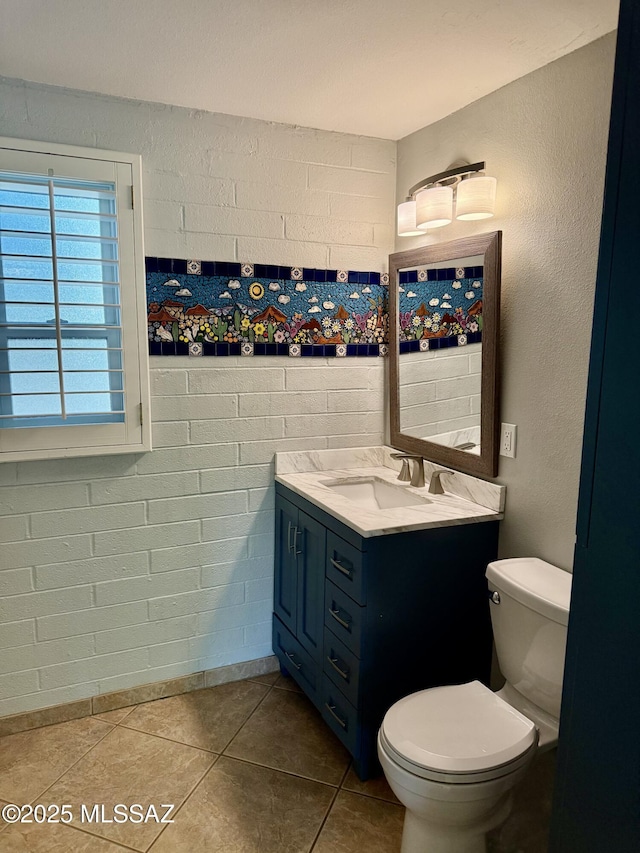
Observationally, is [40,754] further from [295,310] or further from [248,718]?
[295,310]

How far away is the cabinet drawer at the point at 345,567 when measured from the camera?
2006 millimetres

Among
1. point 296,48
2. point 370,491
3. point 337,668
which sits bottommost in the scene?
point 337,668

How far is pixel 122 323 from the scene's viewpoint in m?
2.31

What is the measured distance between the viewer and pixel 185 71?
2.03 metres

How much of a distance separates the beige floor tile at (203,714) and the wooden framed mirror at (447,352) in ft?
4.25

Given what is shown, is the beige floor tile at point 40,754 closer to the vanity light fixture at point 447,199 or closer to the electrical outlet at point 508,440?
the electrical outlet at point 508,440

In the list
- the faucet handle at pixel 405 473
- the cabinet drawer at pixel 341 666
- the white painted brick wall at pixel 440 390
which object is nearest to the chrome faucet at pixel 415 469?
the faucet handle at pixel 405 473

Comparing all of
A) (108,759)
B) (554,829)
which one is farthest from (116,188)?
(554,829)

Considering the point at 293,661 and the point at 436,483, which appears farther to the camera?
the point at 293,661

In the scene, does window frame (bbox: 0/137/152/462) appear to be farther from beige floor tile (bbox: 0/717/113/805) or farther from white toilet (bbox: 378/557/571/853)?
white toilet (bbox: 378/557/571/853)

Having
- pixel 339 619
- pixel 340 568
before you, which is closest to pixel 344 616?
pixel 339 619

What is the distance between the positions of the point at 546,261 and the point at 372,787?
187 cm

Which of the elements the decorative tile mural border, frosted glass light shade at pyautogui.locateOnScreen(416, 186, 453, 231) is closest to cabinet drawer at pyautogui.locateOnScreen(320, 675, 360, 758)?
the decorative tile mural border

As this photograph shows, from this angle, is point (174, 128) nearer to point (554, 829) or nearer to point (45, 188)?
point (45, 188)
